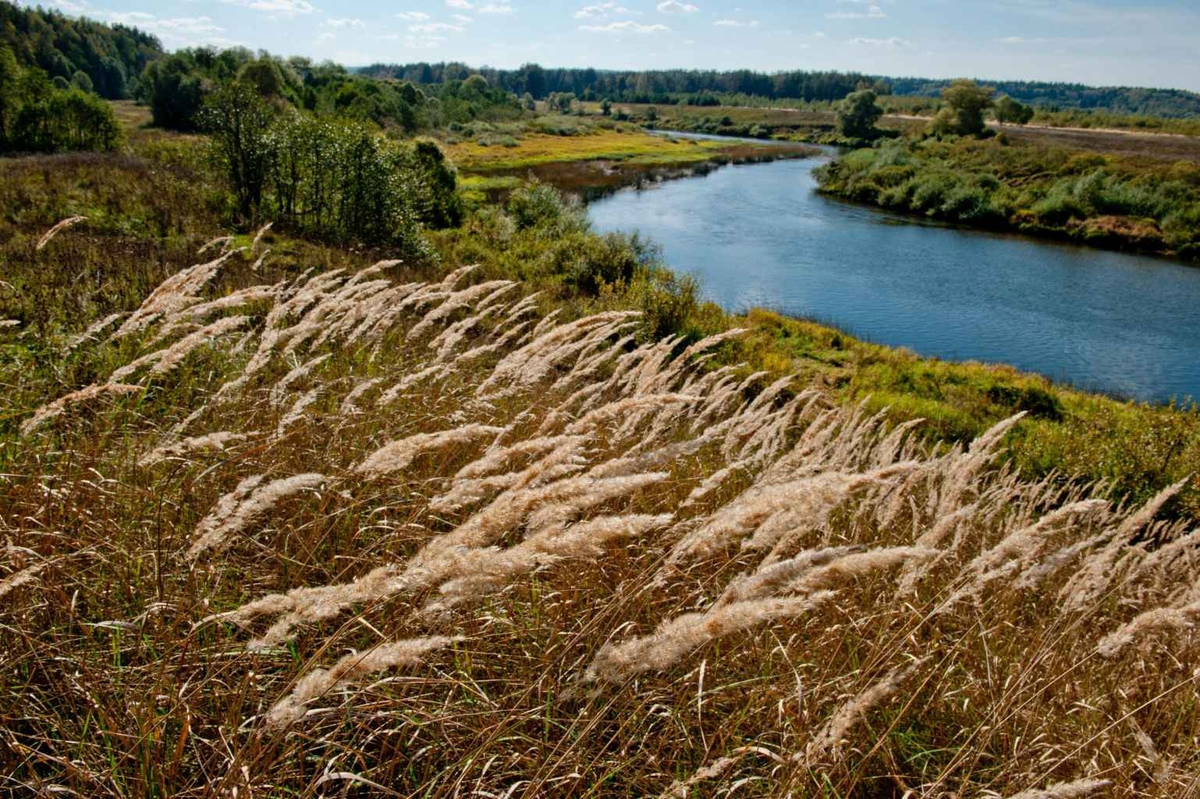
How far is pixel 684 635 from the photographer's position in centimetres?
136

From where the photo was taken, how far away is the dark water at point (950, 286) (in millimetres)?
22062

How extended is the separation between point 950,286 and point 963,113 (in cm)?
6093

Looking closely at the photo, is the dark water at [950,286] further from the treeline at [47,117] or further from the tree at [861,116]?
the tree at [861,116]

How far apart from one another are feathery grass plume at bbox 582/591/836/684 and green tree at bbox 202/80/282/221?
17.6 m

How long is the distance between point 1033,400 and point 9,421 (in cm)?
1794

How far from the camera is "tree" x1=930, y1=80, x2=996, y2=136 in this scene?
75938mm

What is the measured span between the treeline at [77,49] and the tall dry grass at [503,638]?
87503 mm

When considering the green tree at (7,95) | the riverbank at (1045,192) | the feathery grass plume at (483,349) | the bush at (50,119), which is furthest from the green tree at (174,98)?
the feathery grass plume at (483,349)

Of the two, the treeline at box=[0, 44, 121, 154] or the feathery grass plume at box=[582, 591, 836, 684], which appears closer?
the feathery grass plume at box=[582, 591, 836, 684]

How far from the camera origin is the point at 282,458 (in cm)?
291

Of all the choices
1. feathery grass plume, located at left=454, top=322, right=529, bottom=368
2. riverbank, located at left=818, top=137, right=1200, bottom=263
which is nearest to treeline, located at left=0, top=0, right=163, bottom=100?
riverbank, located at left=818, top=137, right=1200, bottom=263

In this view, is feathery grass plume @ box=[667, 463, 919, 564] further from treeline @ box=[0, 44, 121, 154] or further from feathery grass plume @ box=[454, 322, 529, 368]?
treeline @ box=[0, 44, 121, 154]

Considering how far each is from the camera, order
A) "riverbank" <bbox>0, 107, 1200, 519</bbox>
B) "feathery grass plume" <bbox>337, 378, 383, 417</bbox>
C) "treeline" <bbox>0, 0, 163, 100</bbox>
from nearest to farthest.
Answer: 1. "feathery grass plume" <bbox>337, 378, 383, 417</bbox>
2. "riverbank" <bbox>0, 107, 1200, 519</bbox>
3. "treeline" <bbox>0, 0, 163, 100</bbox>

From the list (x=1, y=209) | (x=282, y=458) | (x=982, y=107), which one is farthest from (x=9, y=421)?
(x=982, y=107)
